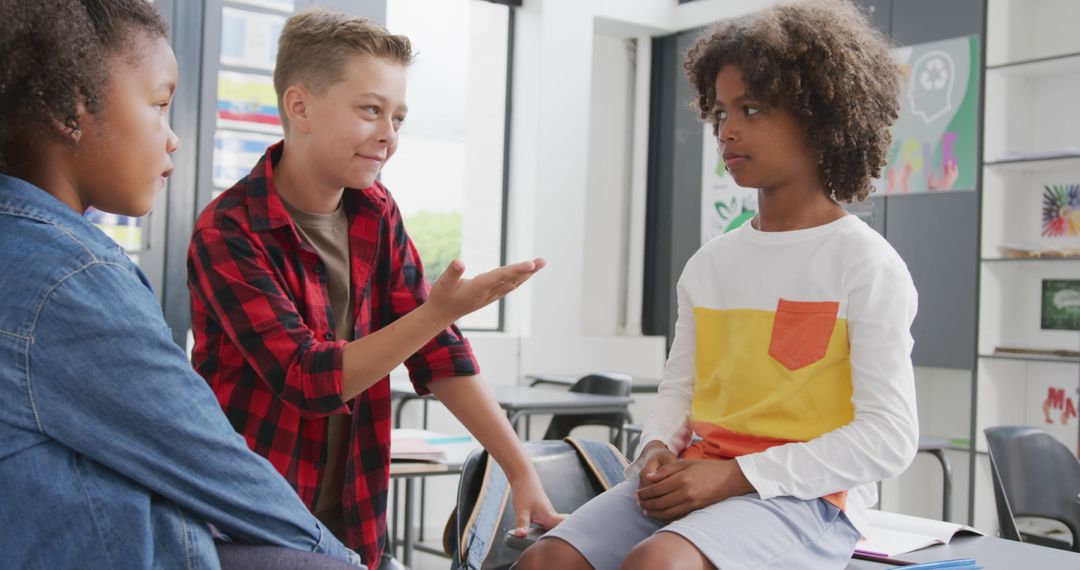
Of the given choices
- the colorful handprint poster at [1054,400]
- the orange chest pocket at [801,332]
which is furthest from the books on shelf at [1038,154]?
the orange chest pocket at [801,332]

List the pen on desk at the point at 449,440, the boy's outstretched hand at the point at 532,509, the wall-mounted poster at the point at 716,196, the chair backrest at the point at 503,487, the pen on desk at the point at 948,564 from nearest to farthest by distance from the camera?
1. the pen on desk at the point at 948,564
2. the boy's outstretched hand at the point at 532,509
3. the chair backrest at the point at 503,487
4. the pen on desk at the point at 449,440
5. the wall-mounted poster at the point at 716,196

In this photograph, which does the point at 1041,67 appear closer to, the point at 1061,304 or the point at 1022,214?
the point at 1022,214

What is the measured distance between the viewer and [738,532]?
129 centimetres

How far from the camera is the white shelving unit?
4613mm

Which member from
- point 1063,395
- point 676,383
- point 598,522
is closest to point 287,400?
point 598,522

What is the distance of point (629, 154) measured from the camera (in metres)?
6.45

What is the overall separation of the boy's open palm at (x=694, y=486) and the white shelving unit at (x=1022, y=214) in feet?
11.9

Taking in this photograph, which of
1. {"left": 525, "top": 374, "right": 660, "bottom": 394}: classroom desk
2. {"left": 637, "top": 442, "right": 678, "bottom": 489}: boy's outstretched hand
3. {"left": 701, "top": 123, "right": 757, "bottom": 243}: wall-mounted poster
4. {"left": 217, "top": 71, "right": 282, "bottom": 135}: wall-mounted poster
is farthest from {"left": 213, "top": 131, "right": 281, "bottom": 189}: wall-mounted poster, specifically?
{"left": 701, "top": 123, "right": 757, "bottom": 243}: wall-mounted poster

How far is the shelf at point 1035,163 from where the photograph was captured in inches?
170

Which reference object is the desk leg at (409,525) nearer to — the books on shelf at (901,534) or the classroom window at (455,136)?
the classroom window at (455,136)

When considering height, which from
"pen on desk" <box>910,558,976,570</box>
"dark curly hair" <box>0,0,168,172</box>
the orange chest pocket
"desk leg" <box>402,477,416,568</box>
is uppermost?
"dark curly hair" <box>0,0,168,172</box>

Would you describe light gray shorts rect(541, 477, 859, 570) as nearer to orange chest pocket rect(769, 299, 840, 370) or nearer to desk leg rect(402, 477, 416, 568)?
orange chest pocket rect(769, 299, 840, 370)

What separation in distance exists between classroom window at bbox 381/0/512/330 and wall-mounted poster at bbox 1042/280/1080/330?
2.77 meters

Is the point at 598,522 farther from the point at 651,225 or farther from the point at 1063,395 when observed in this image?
the point at 651,225
